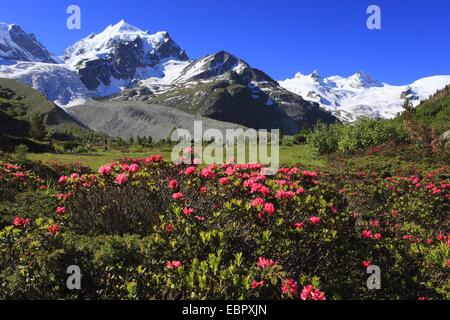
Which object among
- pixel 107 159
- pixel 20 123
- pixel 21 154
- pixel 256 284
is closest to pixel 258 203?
pixel 256 284

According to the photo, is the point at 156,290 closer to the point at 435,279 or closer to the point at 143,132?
the point at 435,279

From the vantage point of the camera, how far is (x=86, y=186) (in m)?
7.86

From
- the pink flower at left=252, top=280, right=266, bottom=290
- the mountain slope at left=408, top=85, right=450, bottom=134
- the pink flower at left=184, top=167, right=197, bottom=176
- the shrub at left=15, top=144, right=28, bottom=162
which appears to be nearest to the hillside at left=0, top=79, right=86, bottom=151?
the shrub at left=15, top=144, right=28, bottom=162

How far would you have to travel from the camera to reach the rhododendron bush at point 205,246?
4.49 m

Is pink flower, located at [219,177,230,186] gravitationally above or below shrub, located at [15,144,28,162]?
below

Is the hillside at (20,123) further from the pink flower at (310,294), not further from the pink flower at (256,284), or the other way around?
the pink flower at (310,294)

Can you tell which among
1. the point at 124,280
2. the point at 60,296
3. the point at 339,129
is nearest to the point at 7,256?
the point at 60,296

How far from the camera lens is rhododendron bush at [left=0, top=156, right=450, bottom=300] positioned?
449 centimetres

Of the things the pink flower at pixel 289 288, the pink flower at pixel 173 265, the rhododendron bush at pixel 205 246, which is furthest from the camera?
the pink flower at pixel 173 265

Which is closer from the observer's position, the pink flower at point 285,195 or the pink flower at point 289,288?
the pink flower at point 289,288

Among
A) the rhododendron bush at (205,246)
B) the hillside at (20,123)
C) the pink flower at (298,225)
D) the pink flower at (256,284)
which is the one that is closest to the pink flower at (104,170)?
the rhododendron bush at (205,246)

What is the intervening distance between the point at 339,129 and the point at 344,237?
31.0 meters

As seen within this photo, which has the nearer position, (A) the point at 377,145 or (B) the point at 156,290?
(B) the point at 156,290

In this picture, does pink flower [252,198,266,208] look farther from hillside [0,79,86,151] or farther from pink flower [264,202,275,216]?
hillside [0,79,86,151]
